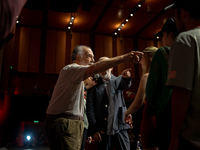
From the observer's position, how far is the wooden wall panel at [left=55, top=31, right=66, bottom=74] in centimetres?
916

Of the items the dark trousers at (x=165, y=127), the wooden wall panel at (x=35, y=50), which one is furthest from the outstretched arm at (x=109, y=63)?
the wooden wall panel at (x=35, y=50)

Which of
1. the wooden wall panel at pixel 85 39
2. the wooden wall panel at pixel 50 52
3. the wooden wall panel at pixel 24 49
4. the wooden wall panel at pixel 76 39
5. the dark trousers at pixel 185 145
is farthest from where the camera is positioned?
the wooden wall panel at pixel 85 39

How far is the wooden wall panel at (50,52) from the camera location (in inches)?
356

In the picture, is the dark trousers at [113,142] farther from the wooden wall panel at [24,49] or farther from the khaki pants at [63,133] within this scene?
the wooden wall panel at [24,49]

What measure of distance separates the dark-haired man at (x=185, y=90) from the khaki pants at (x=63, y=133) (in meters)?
1.02

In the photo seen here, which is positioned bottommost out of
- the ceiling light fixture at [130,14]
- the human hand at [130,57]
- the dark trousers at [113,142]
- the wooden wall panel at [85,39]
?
the dark trousers at [113,142]

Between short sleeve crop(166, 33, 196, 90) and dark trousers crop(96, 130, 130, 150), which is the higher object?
short sleeve crop(166, 33, 196, 90)

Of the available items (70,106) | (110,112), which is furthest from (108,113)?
(70,106)

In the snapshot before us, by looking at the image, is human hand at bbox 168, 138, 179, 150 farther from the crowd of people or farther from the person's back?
the person's back

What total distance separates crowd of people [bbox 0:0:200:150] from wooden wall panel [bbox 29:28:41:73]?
273 inches

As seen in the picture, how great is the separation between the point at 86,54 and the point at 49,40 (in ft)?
25.1

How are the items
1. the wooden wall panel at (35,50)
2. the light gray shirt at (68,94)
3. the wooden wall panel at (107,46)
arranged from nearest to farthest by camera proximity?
the light gray shirt at (68,94)
the wooden wall panel at (35,50)
the wooden wall panel at (107,46)

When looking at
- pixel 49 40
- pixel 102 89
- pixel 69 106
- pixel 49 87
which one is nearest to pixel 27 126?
pixel 49 87

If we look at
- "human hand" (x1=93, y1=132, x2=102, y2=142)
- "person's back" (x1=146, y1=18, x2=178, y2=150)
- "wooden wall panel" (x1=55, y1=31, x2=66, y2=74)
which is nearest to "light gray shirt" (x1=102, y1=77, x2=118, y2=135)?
"human hand" (x1=93, y1=132, x2=102, y2=142)
